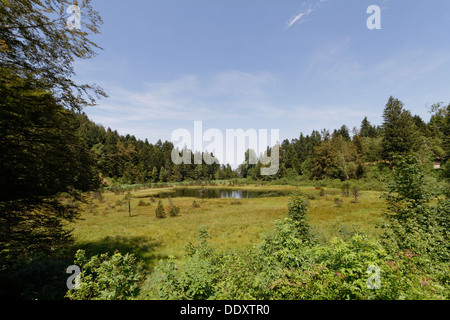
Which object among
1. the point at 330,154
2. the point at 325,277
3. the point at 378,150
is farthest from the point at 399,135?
the point at 325,277

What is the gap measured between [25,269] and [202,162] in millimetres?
105190

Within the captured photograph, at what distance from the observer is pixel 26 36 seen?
541 centimetres

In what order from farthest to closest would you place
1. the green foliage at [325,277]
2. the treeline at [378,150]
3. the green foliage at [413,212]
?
the treeline at [378,150]
the green foliage at [413,212]
the green foliage at [325,277]

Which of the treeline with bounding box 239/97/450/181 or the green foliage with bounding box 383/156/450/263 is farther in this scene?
the treeline with bounding box 239/97/450/181

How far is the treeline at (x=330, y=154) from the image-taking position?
759cm

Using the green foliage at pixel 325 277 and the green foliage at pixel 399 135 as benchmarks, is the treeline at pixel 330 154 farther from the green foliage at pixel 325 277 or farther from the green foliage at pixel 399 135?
the green foliage at pixel 325 277

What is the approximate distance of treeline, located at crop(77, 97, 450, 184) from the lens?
7590 millimetres

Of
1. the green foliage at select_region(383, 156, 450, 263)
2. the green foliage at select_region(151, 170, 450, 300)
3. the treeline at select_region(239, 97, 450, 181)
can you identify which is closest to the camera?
the green foliage at select_region(151, 170, 450, 300)

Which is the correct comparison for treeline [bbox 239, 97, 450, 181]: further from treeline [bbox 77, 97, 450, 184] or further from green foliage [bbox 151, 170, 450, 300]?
green foliage [bbox 151, 170, 450, 300]

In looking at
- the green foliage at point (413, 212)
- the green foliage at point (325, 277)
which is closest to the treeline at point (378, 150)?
the green foliage at point (413, 212)

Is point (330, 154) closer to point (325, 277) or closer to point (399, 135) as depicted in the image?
point (399, 135)

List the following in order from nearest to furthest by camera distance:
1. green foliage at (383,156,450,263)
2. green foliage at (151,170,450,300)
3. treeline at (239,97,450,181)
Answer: green foliage at (151,170,450,300)
green foliage at (383,156,450,263)
treeline at (239,97,450,181)

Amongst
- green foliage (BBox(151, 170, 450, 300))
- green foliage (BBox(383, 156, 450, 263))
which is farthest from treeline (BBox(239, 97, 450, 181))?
green foliage (BBox(151, 170, 450, 300))

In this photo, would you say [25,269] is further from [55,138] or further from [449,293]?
[449,293]
